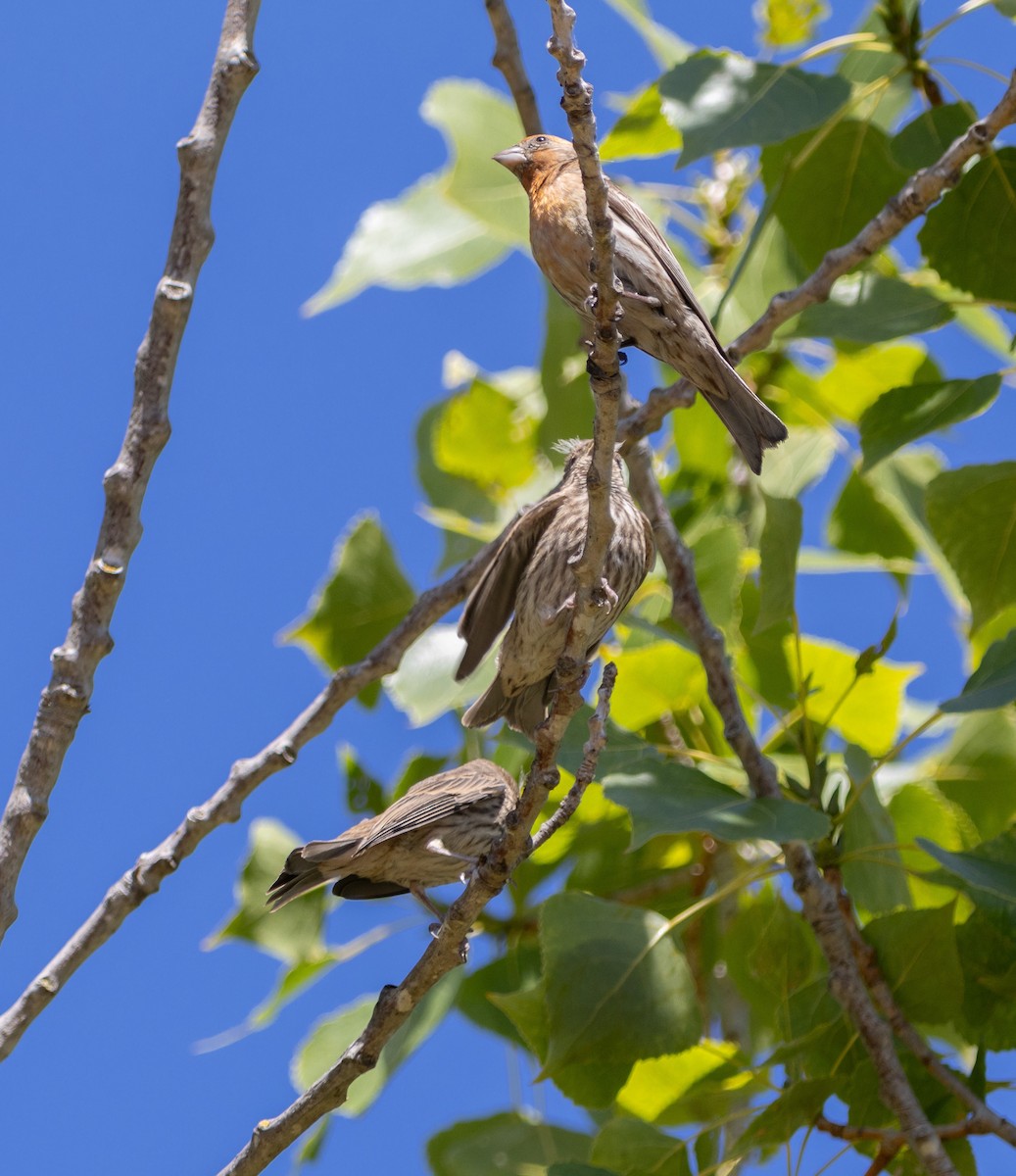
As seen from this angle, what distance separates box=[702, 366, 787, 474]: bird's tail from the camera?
12.8ft

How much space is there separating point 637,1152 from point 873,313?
8.52 feet

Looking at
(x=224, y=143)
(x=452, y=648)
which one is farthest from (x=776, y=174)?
(x=224, y=143)

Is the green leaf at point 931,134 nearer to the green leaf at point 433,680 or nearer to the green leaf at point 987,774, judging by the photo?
the green leaf at point 987,774

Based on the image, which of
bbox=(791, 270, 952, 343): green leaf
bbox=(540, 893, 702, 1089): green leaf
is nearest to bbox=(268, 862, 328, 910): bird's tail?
bbox=(540, 893, 702, 1089): green leaf

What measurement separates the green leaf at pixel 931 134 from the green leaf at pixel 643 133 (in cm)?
76

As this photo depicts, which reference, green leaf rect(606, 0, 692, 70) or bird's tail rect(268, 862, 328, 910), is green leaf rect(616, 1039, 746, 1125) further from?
green leaf rect(606, 0, 692, 70)

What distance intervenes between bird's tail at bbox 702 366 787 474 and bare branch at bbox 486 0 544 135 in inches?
51.1

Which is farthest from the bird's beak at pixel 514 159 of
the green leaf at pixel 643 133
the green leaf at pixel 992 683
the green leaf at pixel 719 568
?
the green leaf at pixel 992 683

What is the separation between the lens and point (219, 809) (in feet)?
12.2

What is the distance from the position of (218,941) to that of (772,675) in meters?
2.06

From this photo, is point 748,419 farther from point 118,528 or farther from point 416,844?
point 118,528

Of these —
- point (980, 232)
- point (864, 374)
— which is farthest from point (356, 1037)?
point (864, 374)

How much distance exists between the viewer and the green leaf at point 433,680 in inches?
194

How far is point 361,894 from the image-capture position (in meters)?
4.12
